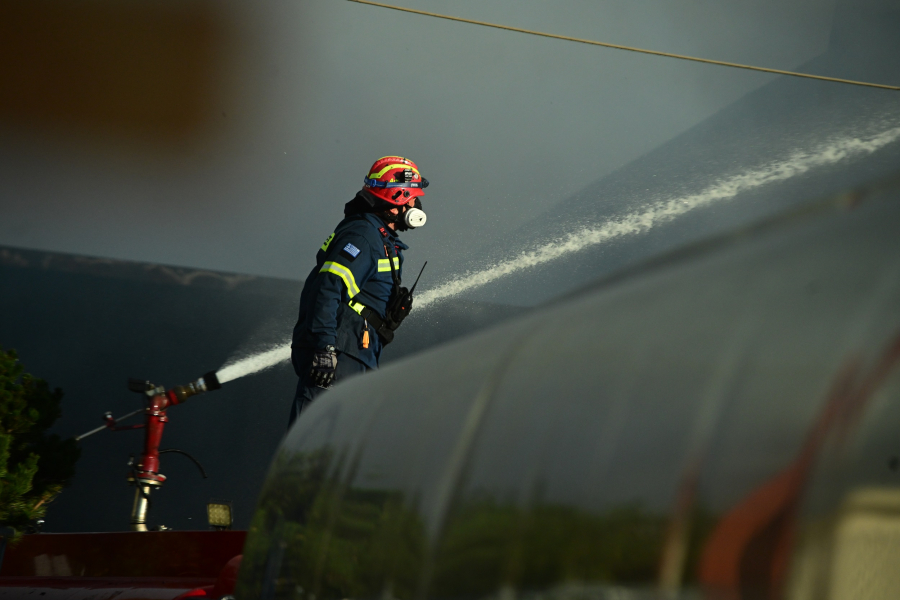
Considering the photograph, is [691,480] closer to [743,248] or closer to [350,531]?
[743,248]

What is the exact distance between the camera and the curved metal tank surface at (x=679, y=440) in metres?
0.34

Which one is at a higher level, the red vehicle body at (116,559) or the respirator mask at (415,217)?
the respirator mask at (415,217)

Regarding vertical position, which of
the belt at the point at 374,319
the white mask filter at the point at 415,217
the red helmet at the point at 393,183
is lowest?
the belt at the point at 374,319

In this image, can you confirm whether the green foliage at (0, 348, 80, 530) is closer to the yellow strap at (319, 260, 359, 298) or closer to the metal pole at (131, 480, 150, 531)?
the metal pole at (131, 480, 150, 531)

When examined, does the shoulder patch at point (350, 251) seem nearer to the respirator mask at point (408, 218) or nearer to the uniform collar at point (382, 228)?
the uniform collar at point (382, 228)

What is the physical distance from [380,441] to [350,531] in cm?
9

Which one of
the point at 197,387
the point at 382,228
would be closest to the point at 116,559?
the point at 197,387

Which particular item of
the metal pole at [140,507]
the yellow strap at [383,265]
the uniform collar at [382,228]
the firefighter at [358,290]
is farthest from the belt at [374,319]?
the metal pole at [140,507]

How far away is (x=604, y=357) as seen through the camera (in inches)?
20.1

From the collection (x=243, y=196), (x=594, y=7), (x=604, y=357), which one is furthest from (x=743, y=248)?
(x=594, y=7)

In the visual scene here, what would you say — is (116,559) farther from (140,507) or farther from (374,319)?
(374,319)

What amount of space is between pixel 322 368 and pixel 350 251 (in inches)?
16.2

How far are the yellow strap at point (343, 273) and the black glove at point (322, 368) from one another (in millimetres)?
234

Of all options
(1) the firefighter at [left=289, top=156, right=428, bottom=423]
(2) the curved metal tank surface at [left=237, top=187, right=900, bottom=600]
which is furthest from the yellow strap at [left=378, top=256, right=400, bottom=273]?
(2) the curved metal tank surface at [left=237, top=187, right=900, bottom=600]
